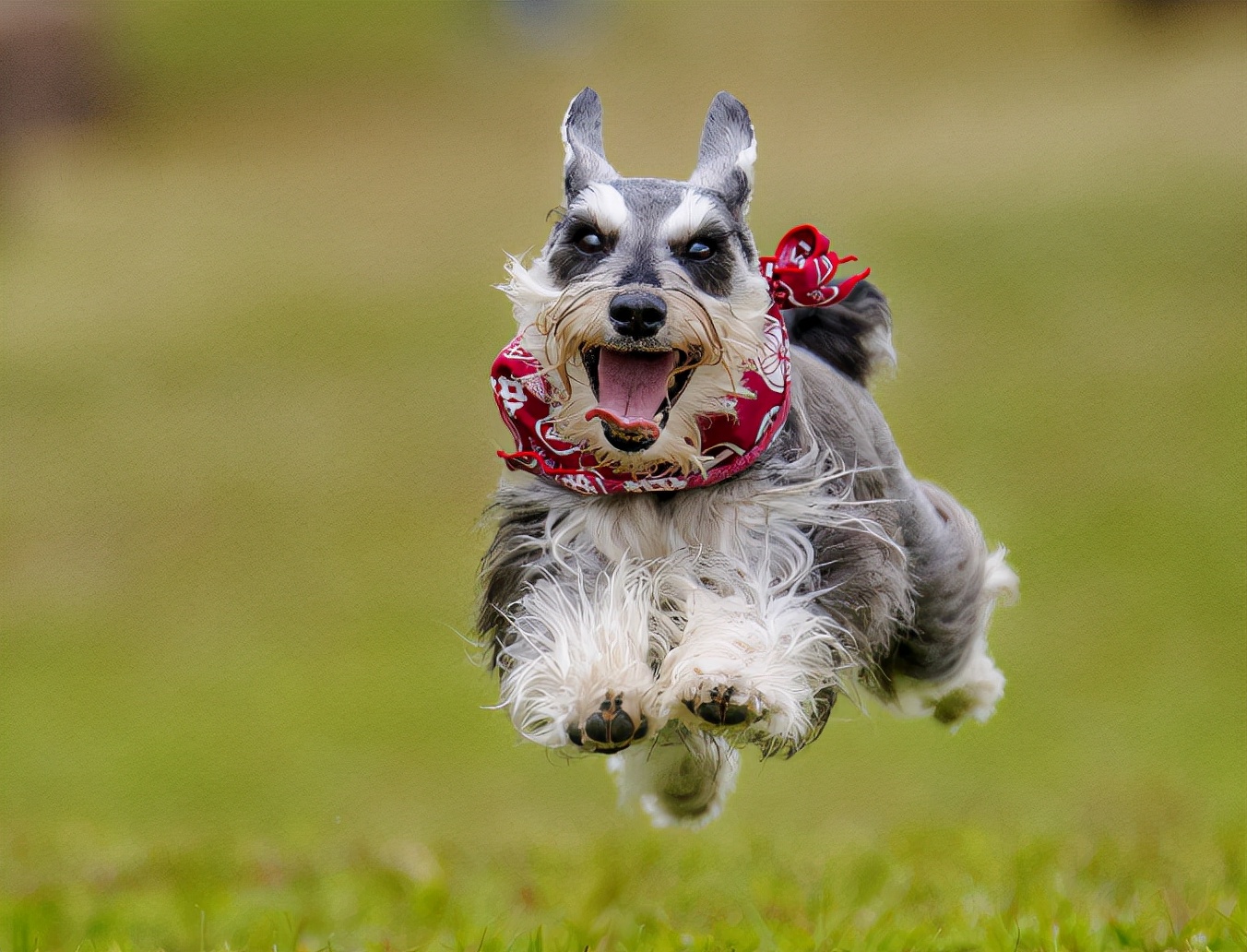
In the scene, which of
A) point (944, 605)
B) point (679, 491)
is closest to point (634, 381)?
point (679, 491)

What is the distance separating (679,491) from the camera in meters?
4.51

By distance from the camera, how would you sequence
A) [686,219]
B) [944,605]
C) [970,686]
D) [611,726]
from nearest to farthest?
[611,726], [686,219], [944,605], [970,686]

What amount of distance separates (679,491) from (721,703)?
2.47ft

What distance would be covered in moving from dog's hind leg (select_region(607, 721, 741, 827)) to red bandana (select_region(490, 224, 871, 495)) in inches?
33.1

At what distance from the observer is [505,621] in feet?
15.6

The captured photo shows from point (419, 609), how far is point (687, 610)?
11093mm

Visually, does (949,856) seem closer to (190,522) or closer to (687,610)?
(687,610)

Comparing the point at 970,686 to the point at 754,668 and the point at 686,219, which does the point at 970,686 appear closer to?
the point at 754,668

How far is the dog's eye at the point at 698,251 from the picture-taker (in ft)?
13.7

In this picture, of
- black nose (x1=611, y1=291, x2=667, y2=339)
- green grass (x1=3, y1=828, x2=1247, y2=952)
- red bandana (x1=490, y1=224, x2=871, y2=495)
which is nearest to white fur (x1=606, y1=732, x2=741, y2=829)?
green grass (x1=3, y1=828, x2=1247, y2=952)

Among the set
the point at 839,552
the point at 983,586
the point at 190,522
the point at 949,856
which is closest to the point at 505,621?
the point at 839,552

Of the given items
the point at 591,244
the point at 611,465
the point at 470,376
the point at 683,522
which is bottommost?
the point at 470,376

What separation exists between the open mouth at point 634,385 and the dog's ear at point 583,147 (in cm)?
50

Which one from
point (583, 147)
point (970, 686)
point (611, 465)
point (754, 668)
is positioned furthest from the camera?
point (970, 686)
